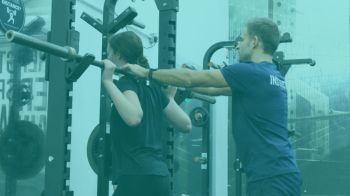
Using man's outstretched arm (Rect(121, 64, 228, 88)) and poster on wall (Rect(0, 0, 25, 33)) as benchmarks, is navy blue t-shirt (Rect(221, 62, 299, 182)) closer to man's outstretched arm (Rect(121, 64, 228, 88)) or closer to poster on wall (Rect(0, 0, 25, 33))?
man's outstretched arm (Rect(121, 64, 228, 88))

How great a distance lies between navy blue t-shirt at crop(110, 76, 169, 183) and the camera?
6.59 feet

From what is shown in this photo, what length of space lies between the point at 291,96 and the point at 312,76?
32cm

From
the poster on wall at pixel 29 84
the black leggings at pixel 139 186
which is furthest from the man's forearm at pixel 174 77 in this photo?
the poster on wall at pixel 29 84

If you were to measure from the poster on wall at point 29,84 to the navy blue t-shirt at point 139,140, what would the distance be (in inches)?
39.3

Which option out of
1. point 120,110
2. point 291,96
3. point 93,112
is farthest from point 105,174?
point 291,96

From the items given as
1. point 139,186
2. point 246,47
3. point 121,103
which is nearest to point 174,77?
point 121,103

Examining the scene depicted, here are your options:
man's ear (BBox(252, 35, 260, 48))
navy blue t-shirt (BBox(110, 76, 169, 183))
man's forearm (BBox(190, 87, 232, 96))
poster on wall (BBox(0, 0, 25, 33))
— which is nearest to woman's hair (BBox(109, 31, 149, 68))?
navy blue t-shirt (BBox(110, 76, 169, 183))

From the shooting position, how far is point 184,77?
1977 millimetres

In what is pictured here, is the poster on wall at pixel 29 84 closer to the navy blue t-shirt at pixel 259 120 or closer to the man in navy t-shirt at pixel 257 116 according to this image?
the man in navy t-shirt at pixel 257 116

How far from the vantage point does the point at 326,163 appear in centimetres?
487

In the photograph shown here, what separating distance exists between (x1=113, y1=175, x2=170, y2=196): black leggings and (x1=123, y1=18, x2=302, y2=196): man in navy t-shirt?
376 millimetres

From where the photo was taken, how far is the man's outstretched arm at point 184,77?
6.43 feet

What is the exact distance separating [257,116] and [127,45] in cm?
63

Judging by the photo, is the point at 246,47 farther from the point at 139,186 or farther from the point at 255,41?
the point at 139,186
